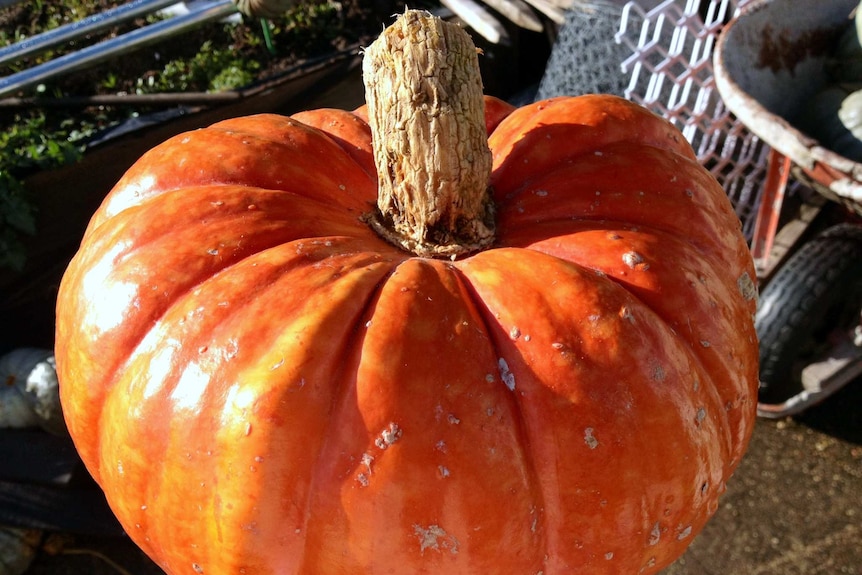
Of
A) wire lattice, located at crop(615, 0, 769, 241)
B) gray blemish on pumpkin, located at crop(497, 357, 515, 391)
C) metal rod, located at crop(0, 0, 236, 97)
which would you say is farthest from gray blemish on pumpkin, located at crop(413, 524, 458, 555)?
metal rod, located at crop(0, 0, 236, 97)

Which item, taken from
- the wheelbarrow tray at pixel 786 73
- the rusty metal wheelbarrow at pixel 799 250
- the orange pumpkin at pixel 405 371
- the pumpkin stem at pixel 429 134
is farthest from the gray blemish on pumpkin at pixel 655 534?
the rusty metal wheelbarrow at pixel 799 250

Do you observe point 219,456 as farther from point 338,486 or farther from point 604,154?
point 604,154

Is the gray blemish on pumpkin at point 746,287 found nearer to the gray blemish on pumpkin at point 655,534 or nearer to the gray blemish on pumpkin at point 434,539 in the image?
the gray blemish on pumpkin at point 655,534

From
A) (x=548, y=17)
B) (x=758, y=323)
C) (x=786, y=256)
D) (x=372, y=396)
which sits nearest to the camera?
(x=372, y=396)

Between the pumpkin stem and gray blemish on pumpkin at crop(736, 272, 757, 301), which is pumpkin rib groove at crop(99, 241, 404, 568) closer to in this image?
the pumpkin stem

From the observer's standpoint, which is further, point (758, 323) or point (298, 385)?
point (758, 323)

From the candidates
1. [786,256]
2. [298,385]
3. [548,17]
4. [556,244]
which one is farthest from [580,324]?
[548,17]
